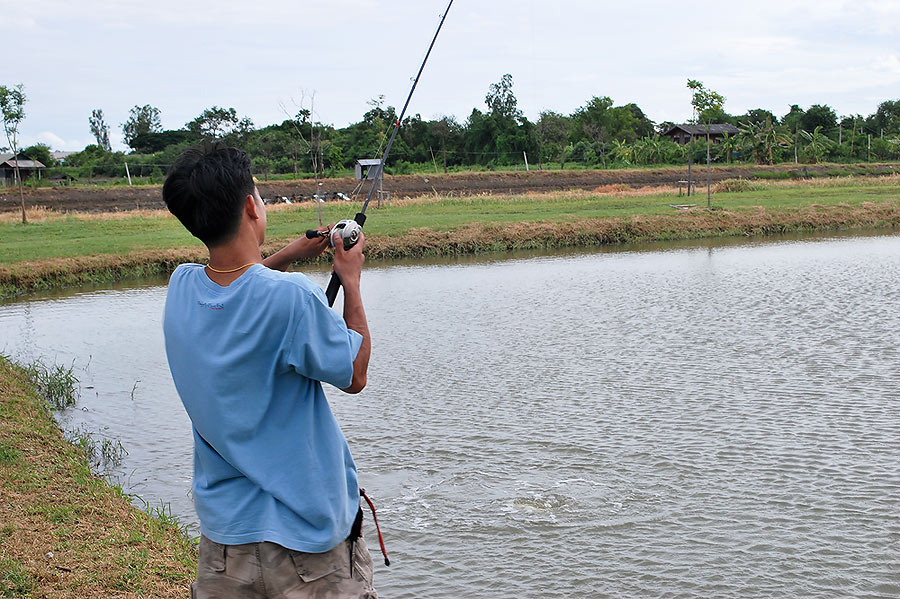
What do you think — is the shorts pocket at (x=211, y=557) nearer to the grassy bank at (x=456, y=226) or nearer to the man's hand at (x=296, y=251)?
the man's hand at (x=296, y=251)

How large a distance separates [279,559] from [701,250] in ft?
79.3

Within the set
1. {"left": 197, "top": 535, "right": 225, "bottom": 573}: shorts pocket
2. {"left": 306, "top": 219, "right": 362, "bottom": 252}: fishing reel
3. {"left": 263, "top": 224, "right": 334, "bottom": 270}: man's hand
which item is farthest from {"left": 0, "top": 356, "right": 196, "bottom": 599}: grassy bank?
{"left": 306, "top": 219, "right": 362, "bottom": 252}: fishing reel

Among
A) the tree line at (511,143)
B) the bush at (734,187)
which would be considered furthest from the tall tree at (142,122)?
the bush at (734,187)

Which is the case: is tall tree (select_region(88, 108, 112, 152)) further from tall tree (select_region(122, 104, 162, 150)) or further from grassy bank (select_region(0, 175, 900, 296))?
grassy bank (select_region(0, 175, 900, 296))

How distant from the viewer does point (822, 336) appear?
40.2ft

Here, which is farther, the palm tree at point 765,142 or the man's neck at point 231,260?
the palm tree at point 765,142

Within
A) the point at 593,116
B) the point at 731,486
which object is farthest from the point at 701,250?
the point at 593,116

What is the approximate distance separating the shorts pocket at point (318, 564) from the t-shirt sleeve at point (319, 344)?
1.52 ft

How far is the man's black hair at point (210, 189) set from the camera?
233 cm

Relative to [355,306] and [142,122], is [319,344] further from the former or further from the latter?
[142,122]

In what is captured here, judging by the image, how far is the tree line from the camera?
57938mm

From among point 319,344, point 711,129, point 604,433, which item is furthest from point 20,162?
point 319,344

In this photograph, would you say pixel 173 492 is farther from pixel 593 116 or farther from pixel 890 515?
pixel 593 116

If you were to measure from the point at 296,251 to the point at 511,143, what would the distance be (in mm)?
63147
